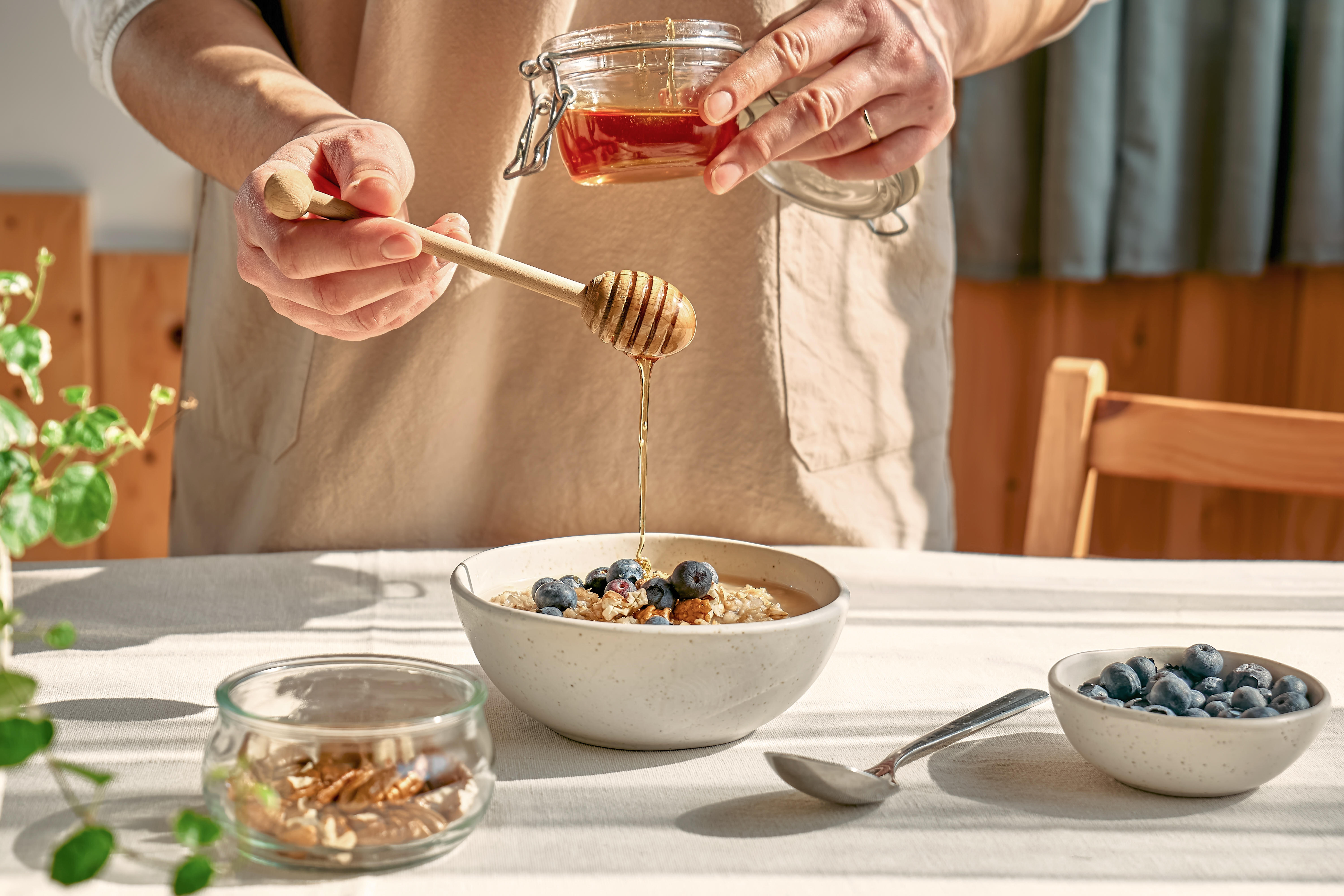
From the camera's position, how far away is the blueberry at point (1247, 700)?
0.67 meters

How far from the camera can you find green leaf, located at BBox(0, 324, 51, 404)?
0.42 metres

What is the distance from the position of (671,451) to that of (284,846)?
81 centimetres

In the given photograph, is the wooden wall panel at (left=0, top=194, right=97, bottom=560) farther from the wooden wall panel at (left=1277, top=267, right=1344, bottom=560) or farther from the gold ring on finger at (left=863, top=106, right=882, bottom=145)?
the wooden wall panel at (left=1277, top=267, right=1344, bottom=560)

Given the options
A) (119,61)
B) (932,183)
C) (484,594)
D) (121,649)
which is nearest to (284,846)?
(484,594)

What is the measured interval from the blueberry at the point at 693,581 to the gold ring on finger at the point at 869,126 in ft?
1.39

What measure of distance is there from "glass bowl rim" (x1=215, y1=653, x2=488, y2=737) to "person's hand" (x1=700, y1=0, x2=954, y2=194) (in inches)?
16.1

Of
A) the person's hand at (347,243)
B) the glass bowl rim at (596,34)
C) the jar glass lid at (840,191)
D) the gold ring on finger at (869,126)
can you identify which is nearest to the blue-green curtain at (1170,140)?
the jar glass lid at (840,191)

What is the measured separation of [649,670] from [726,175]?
378 millimetres

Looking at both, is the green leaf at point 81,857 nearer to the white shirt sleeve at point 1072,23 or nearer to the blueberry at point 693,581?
the blueberry at point 693,581

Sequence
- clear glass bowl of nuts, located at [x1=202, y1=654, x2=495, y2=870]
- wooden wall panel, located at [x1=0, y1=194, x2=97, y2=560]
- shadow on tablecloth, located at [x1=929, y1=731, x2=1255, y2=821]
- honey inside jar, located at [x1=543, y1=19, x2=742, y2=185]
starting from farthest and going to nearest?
wooden wall panel, located at [x1=0, y1=194, x2=97, y2=560], honey inside jar, located at [x1=543, y1=19, x2=742, y2=185], shadow on tablecloth, located at [x1=929, y1=731, x2=1255, y2=821], clear glass bowl of nuts, located at [x1=202, y1=654, x2=495, y2=870]

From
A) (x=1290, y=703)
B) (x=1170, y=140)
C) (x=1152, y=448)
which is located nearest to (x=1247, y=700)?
(x=1290, y=703)

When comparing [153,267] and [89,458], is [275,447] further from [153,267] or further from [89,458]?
[153,267]

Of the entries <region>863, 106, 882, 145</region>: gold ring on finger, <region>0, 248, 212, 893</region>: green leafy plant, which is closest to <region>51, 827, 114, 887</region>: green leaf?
<region>0, 248, 212, 893</region>: green leafy plant

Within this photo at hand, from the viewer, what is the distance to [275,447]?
1.27 m
